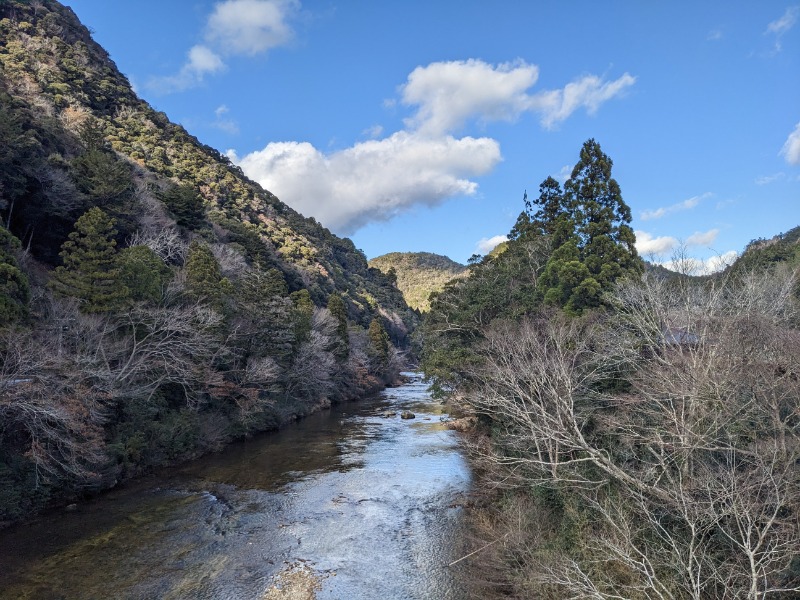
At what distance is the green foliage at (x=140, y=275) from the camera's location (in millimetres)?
20358

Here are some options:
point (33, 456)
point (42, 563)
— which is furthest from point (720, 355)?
point (33, 456)

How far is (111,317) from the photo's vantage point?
751 inches

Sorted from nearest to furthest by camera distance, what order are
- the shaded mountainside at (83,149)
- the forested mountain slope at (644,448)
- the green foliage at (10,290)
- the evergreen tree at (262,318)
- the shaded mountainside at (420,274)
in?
the forested mountain slope at (644,448), the green foliage at (10,290), the shaded mountainside at (83,149), the evergreen tree at (262,318), the shaded mountainside at (420,274)

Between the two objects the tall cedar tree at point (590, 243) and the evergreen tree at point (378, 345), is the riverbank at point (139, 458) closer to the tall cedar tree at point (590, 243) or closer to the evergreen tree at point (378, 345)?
the tall cedar tree at point (590, 243)

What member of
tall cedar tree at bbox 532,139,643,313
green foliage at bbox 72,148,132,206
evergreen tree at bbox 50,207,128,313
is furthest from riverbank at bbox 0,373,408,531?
tall cedar tree at bbox 532,139,643,313

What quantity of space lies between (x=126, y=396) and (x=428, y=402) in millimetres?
31407

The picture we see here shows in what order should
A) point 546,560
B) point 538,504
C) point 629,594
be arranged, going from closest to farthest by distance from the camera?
point 629,594
point 546,560
point 538,504

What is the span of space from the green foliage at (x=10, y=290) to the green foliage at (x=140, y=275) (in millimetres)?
4588

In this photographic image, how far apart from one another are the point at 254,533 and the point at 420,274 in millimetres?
166640

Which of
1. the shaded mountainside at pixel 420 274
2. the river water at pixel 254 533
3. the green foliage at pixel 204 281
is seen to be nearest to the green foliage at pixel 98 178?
the green foliage at pixel 204 281

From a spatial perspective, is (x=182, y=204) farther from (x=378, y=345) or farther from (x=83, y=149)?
(x=378, y=345)

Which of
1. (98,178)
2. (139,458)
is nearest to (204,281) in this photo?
(98,178)

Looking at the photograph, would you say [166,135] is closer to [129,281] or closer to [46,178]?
[46,178]

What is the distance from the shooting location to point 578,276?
23141 mm
